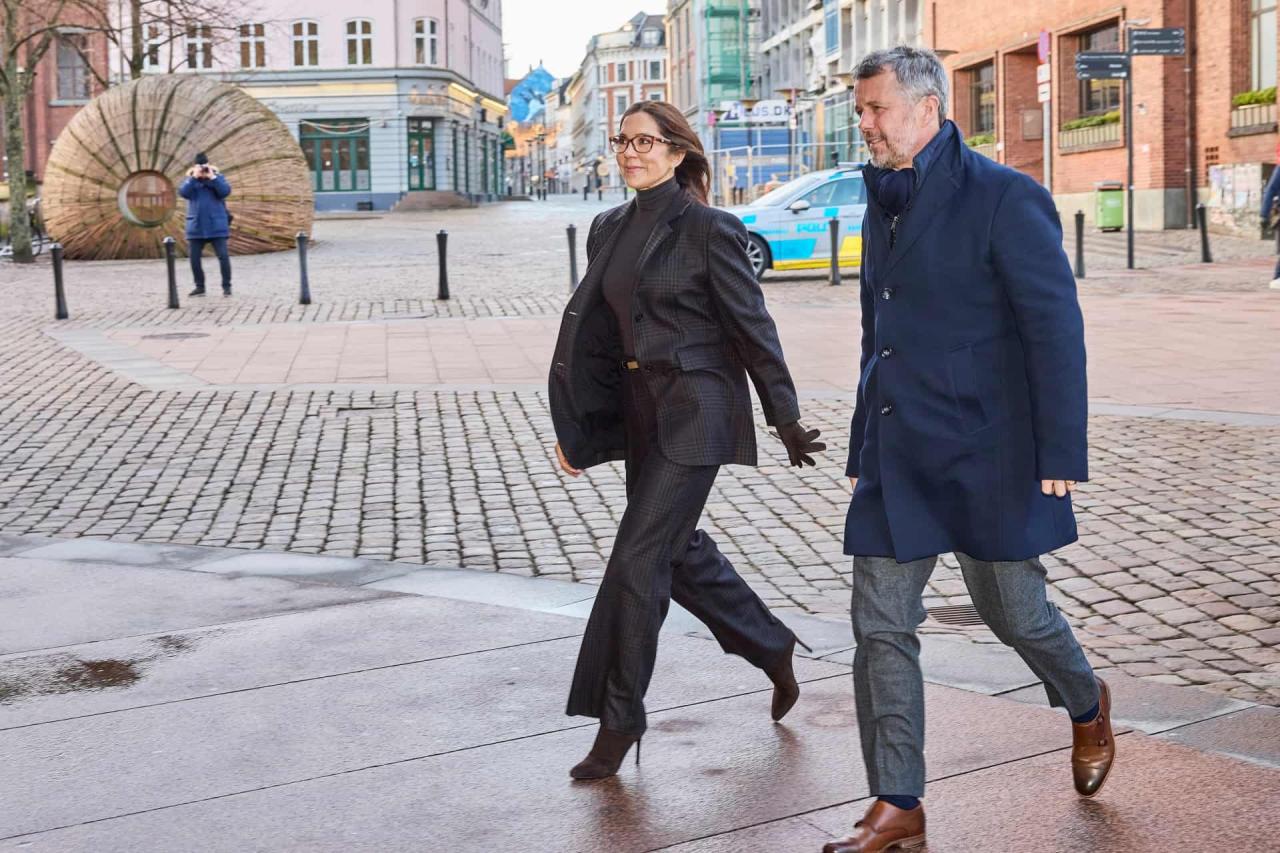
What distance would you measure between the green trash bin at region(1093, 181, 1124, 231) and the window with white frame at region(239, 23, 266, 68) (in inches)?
1747

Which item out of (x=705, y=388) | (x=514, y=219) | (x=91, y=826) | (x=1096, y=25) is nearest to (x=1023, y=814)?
(x=705, y=388)

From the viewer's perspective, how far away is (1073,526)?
3.65 metres

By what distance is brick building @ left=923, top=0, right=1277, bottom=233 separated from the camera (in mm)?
28594

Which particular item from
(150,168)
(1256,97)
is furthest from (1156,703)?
(150,168)

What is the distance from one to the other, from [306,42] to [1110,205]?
44300mm

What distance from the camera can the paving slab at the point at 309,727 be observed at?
13.6 feet

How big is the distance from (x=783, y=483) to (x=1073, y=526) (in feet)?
15.3

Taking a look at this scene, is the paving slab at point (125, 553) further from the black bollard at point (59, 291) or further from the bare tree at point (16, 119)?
the bare tree at point (16, 119)

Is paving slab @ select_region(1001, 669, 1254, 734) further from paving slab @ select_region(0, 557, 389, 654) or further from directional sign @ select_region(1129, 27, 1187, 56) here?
directional sign @ select_region(1129, 27, 1187, 56)

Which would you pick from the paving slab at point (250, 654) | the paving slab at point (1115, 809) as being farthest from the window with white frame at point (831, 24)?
the paving slab at point (1115, 809)

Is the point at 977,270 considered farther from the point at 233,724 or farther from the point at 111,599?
the point at 111,599

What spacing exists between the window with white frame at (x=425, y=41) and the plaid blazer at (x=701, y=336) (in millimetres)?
66725

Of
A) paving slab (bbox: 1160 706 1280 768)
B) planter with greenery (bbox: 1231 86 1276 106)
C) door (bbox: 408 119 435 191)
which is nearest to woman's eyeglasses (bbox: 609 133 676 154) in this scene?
paving slab (bbox: 1160 706 1280 768)

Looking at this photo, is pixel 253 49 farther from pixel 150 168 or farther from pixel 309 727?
pixel 309 727
